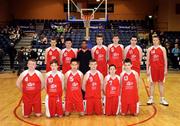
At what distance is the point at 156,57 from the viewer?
9.12m

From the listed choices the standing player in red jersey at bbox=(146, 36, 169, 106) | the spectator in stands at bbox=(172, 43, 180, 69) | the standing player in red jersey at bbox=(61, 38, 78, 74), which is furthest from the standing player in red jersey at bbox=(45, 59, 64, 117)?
the spectator in stands at bbox=(172, 43, 180, 69)

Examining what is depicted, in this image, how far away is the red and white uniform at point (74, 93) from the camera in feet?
26.6

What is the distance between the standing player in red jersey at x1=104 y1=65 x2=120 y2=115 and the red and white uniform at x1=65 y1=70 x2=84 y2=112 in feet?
1.94

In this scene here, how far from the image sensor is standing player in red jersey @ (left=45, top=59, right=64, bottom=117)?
801cm

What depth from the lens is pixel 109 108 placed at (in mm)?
8188

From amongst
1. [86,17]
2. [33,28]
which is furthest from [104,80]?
[33,28]

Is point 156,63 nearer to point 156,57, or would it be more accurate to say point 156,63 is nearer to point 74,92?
point 156,57

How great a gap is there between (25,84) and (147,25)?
770 inches

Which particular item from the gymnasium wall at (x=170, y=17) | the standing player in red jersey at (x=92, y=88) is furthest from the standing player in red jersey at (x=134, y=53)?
the gymnasium wall at (x=170, y=17)

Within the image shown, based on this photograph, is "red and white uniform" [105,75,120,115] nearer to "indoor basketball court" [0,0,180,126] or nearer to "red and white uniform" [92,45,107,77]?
"indoor basketball court" [0,0,180,126]

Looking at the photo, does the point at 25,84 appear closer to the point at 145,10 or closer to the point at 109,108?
the point at 109,108

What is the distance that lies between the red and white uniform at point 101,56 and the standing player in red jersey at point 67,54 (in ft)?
1.62

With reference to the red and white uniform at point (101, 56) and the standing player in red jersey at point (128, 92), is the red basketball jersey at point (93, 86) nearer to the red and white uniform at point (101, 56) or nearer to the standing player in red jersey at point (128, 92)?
the standing player in red jersey at point (128, 92)

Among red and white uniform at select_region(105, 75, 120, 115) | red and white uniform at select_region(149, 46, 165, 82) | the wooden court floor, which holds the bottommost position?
the wooden court floor
